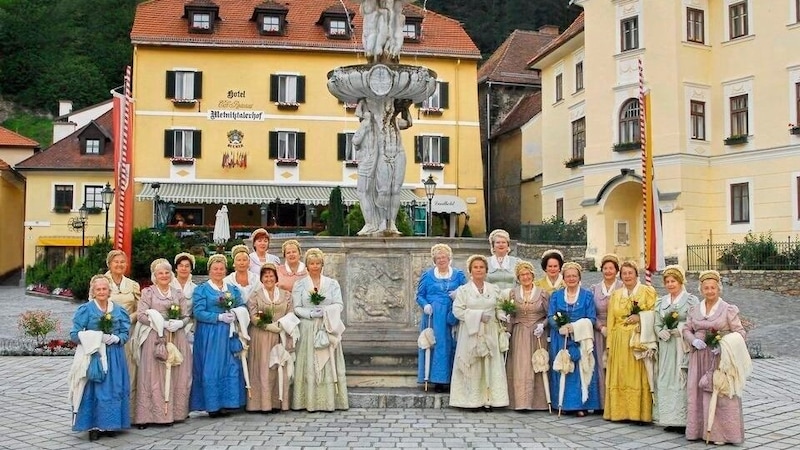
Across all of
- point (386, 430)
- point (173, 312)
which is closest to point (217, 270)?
point (173, 312)

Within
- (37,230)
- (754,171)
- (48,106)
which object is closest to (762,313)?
(754,171)

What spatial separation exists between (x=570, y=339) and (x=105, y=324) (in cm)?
482

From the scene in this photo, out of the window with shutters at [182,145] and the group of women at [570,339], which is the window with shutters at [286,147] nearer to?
the window with shutters at [182,145]

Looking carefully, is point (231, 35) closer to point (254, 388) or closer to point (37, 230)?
point (37, 230)

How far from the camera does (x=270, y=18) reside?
39.5 meters

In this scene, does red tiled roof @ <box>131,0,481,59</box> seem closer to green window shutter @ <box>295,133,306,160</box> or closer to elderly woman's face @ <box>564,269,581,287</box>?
green window shutter @ <box>295,133,306,160</box>

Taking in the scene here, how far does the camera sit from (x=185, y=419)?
8781 millimetres

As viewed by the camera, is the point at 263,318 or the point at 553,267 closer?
the point at 263,318

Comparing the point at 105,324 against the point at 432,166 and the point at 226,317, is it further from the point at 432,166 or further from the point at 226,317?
the point at 432,166

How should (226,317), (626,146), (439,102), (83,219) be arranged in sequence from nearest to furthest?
(226,317), (626,146), (83,219), (439,102)

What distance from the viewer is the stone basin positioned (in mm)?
11461

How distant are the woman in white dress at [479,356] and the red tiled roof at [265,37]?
29.2 meters

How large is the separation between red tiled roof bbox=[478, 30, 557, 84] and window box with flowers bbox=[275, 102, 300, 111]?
505 inches

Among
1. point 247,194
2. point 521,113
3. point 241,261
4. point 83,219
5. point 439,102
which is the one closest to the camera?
point 241,261
